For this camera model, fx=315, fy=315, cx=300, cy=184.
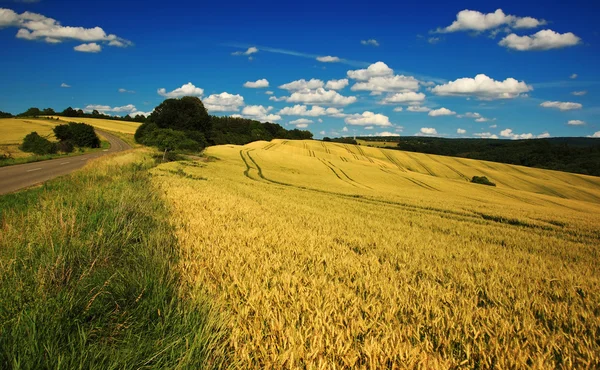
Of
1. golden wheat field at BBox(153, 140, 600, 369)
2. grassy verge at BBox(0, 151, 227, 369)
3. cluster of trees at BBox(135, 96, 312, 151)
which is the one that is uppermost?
cluster of trees at BBox(135, 96, 312, 151)

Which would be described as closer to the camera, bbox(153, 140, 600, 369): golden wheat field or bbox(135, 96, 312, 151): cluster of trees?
bbox(153, 140, 600, 369): golden wheat field

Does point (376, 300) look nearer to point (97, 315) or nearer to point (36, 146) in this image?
point (97, 315)

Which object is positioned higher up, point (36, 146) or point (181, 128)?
point (181, 128)

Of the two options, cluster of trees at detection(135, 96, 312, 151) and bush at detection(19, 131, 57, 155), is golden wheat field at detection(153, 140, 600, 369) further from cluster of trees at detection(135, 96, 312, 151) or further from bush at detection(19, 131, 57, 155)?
bush at detection(19, 131, 57, 155)

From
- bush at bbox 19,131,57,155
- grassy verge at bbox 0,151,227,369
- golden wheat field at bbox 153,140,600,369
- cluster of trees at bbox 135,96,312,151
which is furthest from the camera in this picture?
cluster of trees at bbox 135,96,312,151

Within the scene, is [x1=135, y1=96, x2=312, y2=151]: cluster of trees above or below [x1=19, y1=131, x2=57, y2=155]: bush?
above

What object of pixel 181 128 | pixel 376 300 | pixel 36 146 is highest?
pixel 181 128

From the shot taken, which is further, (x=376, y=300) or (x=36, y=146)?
(x=36, y=146)

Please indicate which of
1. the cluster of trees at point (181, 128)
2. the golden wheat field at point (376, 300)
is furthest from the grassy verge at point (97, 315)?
the cluster of trees at point (181, 128)

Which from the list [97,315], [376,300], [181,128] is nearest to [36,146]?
[181,128]

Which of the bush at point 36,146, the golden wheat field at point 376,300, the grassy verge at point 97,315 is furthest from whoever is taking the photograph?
the bush at point 36,146

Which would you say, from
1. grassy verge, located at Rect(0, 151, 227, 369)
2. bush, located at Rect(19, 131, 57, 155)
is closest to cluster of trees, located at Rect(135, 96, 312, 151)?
bush, located at Rect(19, 131, 57, 155)

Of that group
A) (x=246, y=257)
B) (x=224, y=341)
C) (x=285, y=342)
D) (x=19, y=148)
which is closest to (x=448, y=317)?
(x=285, y=342)

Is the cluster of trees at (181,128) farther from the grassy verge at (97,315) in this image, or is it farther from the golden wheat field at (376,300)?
the grassy verge at (97,315)
